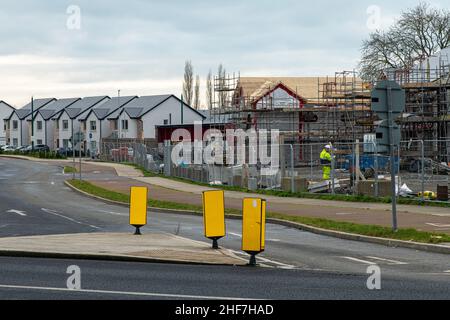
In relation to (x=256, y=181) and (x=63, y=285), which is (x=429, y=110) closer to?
(x=256, y=181)

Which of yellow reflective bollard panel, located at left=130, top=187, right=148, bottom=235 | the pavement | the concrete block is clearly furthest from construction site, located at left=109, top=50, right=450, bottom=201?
yellow reflective bollard panel, located at left=130, top=187, right=148, bottom=235

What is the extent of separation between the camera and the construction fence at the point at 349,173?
29.1m

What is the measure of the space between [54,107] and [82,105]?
962 cm

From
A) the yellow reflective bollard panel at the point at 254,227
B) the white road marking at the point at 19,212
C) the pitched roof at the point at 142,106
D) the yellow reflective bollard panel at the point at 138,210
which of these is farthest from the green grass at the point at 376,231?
the pitched roof at the point at 142,106

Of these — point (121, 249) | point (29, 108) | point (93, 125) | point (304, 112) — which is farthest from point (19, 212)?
point (29, 108)

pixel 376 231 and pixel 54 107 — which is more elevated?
pixel 54 107

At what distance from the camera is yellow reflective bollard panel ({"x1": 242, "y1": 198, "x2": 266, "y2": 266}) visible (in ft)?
47.1

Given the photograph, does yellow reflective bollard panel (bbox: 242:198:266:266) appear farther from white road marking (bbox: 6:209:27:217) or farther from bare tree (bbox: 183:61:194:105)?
bare tree (bbox: 183:61:194:105)

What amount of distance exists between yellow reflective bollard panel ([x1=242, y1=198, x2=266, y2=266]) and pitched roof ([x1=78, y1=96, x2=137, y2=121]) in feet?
314

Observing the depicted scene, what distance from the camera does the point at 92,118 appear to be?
111062 millimetres

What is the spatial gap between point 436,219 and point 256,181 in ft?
51.3

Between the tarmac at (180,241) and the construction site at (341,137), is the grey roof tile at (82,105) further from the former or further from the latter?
the tarmac at (180,241)

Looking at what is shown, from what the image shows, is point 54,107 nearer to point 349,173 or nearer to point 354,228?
point 349,173

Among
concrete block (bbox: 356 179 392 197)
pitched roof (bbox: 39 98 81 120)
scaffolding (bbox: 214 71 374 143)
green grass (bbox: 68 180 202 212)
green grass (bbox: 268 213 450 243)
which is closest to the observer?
green grass (bbox: 268 213 450 243)
